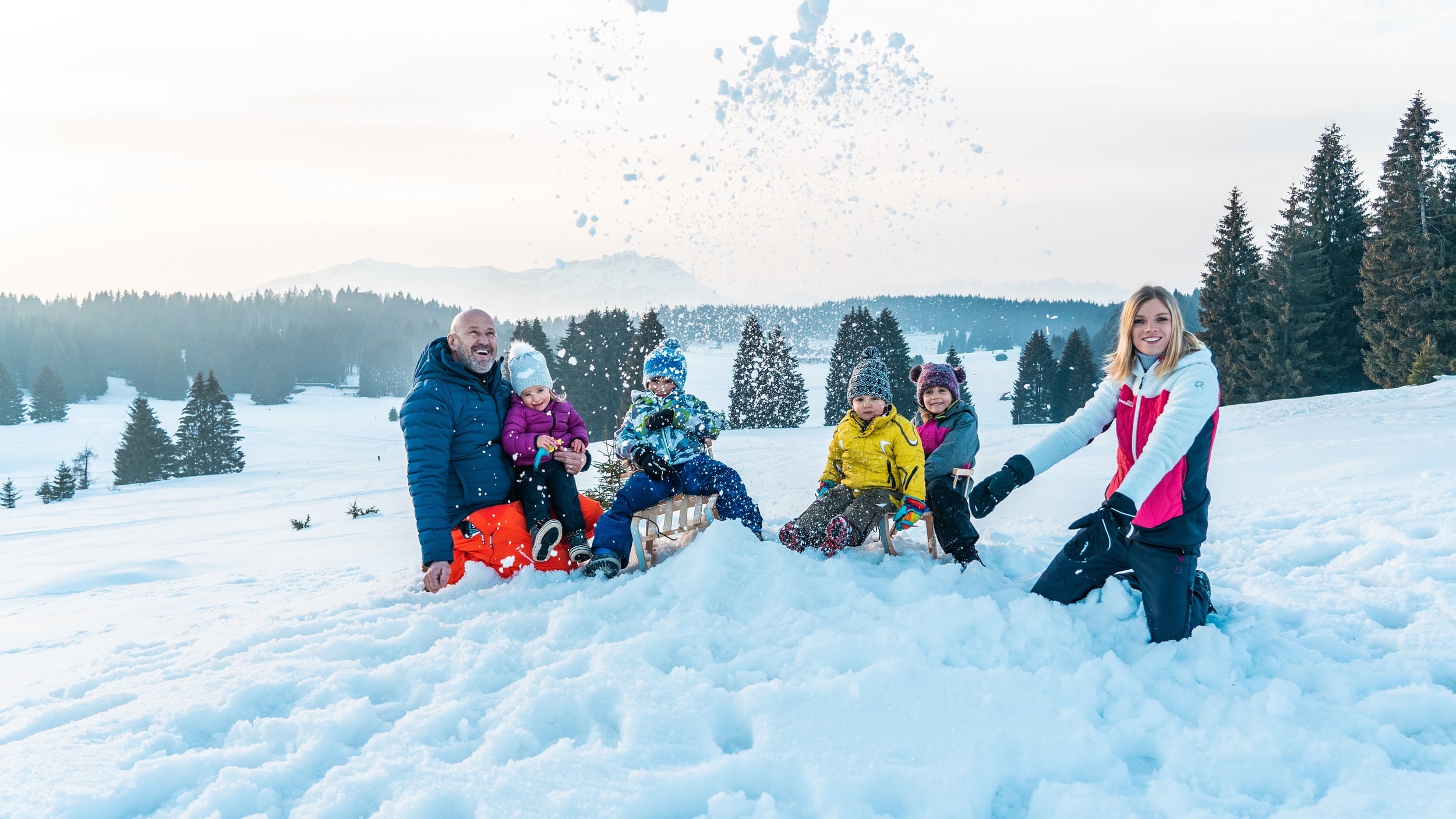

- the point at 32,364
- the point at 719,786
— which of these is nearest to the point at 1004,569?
the point at 719,786

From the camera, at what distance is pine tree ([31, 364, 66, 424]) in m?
69.8

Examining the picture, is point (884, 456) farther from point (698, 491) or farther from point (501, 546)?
point (501, 546)

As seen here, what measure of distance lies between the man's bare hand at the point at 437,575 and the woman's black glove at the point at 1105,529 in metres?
3.61

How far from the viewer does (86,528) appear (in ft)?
53.7

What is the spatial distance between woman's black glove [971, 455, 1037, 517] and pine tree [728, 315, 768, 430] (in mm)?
36835

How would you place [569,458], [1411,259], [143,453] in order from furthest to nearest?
[143,453]
[1411,259]
[569,458]

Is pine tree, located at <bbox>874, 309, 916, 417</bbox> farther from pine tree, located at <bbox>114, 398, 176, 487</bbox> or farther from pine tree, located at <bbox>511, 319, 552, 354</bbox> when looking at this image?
pine tree, located at <bbox>114, 398, 176, 487</bbox>

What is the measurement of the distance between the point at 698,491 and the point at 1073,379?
53168mm

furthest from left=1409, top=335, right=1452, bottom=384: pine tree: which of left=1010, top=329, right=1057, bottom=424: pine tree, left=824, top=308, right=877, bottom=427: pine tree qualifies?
left=1010, top=329, right=1057, bottom=424: pine tree

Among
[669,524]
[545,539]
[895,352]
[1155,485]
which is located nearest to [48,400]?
[895,352]

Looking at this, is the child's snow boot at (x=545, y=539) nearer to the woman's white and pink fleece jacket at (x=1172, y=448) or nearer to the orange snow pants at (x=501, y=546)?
the orange snow pants at (x=501, y=546)

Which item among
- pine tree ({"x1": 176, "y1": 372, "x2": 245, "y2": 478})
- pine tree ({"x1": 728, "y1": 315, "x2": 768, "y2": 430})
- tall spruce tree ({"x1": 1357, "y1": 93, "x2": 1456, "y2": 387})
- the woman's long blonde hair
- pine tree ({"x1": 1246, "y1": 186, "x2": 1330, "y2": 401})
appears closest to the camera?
the woman's long blonde hair

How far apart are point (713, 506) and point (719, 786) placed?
265 centimetres

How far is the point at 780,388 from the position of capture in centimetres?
4125
